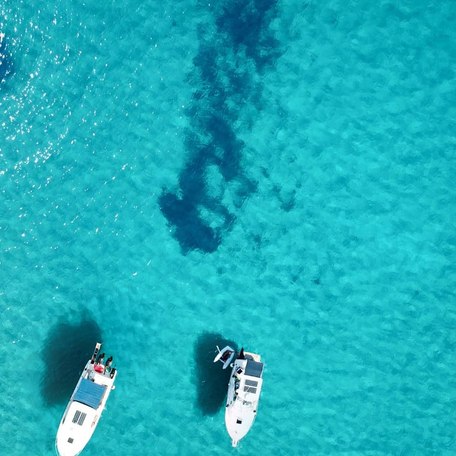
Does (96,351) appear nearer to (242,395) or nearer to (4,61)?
(242,395)

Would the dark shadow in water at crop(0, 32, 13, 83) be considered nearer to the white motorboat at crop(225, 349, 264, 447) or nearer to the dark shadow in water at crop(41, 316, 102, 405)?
the dark shadow in water at crop(41, 316, 102, 405)

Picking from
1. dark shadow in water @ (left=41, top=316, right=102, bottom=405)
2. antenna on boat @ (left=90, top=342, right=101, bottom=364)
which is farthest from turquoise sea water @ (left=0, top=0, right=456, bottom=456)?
antenna on boat @ (left=90, top=342, right=101, bottom=364)

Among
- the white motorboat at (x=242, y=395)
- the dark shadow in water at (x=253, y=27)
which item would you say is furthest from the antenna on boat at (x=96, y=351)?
the dark shadow in water at (x=253, y=27)

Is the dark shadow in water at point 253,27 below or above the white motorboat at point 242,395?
above

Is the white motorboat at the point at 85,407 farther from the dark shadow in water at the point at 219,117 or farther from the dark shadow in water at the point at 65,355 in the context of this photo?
the dark shadow in water at the point at 219,117

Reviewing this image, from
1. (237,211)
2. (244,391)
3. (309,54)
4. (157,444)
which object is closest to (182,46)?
(309,54)

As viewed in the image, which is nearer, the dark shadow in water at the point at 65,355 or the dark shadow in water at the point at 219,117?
the dark shadow in water at the point at 219,117

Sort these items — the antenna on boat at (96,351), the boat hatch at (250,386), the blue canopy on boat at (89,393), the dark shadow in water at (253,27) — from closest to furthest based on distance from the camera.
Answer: the blue canopy on boat at (89,393)
the boat hatch at (250,386)
the antenna on boat at (96,351)
the dark shadow in water at (253,27)
